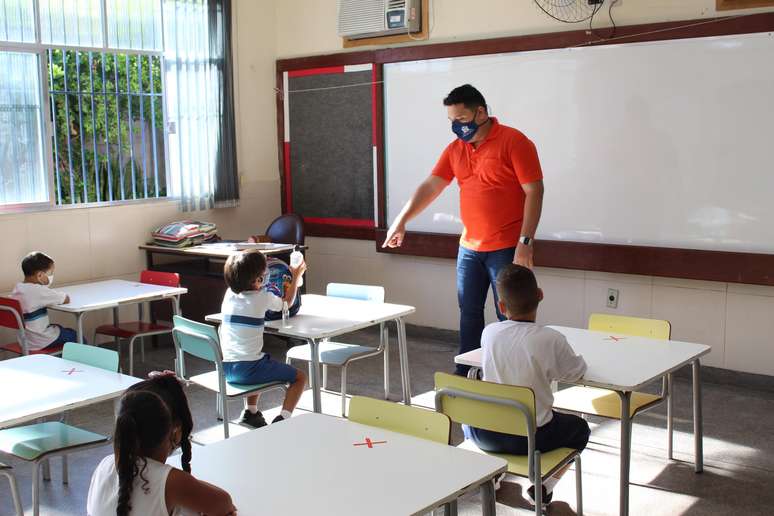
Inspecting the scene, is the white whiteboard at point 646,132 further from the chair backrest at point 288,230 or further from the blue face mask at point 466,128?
the blue face mask at point 466,128

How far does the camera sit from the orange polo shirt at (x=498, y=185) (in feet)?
14.7

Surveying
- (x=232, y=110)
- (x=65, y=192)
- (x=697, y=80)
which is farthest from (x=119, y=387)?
(x=232, y=110)

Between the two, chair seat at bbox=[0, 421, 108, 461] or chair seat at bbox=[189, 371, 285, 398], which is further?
chair seat at bbox=[189, 371, 285, 398]

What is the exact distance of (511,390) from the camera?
2748 mm

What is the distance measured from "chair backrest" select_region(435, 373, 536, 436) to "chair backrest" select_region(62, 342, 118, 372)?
49.7 inches

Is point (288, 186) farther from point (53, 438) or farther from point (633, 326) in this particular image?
point (53, 438)

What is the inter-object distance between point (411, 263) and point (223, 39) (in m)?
2.32

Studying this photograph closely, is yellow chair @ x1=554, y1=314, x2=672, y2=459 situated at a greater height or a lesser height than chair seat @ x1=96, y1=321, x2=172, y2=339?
greater

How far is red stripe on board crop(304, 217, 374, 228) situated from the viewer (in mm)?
6922

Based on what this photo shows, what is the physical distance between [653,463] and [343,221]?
12.0ft

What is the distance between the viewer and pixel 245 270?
157 inches

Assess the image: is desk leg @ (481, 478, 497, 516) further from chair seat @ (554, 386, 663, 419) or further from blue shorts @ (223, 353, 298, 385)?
blue shorts @ (223, 353, 298, 385)

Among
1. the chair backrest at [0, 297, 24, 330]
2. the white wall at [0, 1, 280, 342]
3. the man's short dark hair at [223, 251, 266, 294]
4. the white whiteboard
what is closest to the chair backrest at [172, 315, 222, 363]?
the man's short dark hair at [223, 251, 266, 294]

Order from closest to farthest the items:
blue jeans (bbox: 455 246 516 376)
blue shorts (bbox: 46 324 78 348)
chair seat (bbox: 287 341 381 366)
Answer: chair seat (bbox: 287 341 381 366) → blue jeans (bbox: 455 246 516 376) → blue shorts (bbox: 46 324 78 348)
